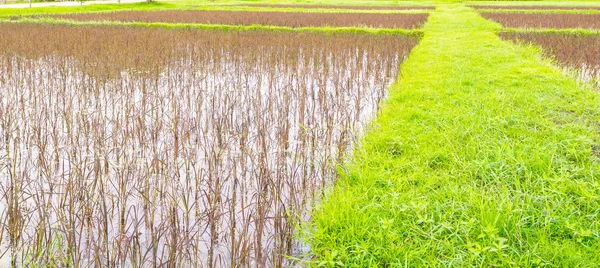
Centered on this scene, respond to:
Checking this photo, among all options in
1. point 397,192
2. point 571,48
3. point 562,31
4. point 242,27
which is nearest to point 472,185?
point 397,192

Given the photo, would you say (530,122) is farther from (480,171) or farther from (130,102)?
(130,102)

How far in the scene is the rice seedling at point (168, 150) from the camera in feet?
9.03

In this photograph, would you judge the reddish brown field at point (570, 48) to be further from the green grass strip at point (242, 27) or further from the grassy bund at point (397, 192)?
the green grass strip at point (242, 27)

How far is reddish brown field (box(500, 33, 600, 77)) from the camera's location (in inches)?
343

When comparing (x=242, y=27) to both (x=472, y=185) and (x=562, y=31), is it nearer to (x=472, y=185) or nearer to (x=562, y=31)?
(x=562, y=31)

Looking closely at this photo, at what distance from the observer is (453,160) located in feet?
13.0

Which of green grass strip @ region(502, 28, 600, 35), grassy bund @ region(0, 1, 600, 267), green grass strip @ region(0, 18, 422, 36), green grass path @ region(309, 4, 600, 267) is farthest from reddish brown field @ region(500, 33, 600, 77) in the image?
green grass strip @ region(0, 18, 422, 36)

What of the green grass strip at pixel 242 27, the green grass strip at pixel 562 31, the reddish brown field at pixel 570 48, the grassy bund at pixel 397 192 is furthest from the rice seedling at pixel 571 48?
the green grass strip at pixel 242 27

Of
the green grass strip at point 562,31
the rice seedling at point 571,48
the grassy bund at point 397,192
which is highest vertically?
the green grass strip at point 562,31

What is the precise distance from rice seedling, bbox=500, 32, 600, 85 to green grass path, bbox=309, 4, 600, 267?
2.48 meters

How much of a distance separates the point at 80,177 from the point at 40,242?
67 cm

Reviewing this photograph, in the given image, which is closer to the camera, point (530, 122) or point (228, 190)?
point (228, 190)

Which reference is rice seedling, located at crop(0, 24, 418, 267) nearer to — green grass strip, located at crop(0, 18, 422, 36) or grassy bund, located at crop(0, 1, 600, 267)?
grassy bund, located at crop(0, 1, 600, 267)

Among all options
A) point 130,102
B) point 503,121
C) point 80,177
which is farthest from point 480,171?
point 130,102
